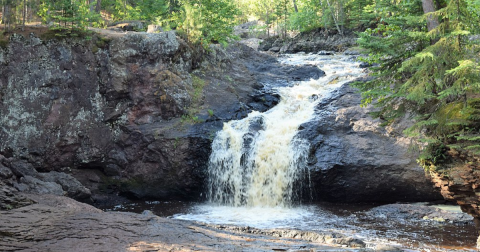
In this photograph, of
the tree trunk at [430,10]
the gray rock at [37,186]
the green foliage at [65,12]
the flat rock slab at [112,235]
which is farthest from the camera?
the green foliage at [65,12]

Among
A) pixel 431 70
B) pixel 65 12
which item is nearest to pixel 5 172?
pixel 65 12

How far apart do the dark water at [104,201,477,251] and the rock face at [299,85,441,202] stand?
26.7 inches

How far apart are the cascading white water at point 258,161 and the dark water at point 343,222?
0.67 m

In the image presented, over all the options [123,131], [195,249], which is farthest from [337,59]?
[195,249]

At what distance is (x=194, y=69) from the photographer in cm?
1805

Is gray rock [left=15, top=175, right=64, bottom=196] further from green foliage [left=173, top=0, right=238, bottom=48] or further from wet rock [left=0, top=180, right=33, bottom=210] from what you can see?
green foliage [left=173, top=0, right=238, bottom=48]

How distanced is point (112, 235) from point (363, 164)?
975cm

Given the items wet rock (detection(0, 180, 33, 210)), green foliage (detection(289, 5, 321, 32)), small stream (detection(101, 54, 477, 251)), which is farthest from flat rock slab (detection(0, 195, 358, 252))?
green foliage (detection(289, 5, 321, 32))

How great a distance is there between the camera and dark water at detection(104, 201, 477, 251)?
912 cm

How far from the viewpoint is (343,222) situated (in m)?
11.4

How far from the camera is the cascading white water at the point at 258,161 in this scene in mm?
14164

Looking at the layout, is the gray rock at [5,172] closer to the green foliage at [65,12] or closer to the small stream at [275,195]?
the small stream at [275,195]

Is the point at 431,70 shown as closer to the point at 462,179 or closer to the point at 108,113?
the point at 462,179

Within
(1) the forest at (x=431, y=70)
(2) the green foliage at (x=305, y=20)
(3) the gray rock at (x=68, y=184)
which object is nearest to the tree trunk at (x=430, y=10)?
(1) the forest at (x=431, y=70)
